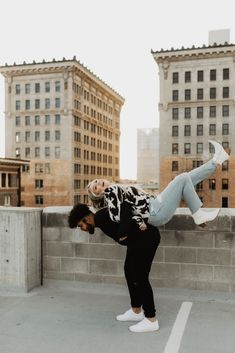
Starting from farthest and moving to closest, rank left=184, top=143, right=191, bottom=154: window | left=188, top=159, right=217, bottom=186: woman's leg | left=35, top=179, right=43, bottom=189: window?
left=35, top=179, right=43, bottom=189: window, left=184, top=143, right=191, bottom=154: window, left=188, top=159, right=217, bottom=186: woman's leg

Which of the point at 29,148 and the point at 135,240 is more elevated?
the point at 29,148

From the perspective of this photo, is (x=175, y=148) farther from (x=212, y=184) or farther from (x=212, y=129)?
(x=212, y=184)

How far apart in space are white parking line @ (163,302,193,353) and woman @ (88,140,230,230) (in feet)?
3.74

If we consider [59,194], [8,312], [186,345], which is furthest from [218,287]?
[59,194]

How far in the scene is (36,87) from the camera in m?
78.8

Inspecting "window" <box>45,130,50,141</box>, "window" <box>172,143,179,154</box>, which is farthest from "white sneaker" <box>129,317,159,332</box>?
"window" <box>45,130,50,141</box>

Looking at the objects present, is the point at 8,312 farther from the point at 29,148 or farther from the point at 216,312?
the point at 29,148

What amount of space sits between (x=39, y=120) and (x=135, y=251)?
79.0 metres

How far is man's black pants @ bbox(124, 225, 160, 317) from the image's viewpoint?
157 inches

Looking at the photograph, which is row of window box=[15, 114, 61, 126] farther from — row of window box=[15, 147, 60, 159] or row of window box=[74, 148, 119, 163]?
row of window box=[74, 148, 119, 163]

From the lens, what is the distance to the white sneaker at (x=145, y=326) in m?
3.95

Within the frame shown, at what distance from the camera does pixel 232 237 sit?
5121 millimetres

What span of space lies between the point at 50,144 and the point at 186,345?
77208mm

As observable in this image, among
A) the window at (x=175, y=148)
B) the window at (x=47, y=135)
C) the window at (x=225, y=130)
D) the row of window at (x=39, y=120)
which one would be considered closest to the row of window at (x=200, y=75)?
the window at (x=225, y=130)
